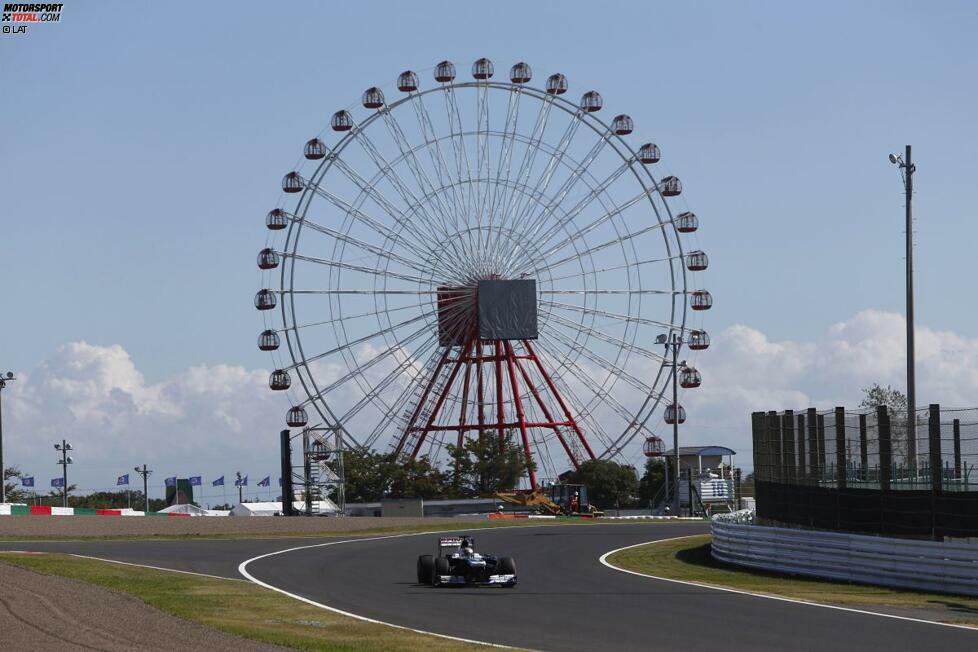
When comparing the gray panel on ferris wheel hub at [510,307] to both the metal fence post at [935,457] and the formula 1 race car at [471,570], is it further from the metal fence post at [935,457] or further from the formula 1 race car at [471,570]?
the metal fence post at [935,457]

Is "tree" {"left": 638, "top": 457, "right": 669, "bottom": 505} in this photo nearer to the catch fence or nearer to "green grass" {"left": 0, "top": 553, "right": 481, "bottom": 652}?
the catch fence

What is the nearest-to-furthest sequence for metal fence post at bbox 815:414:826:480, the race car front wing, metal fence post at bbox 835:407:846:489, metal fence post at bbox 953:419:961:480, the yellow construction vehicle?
metal fence post at bbox 953:419:961:480 < the race car front wing < metal fence post at bbox 835:407:846:489 < metal fence post at bbox 815:414:826:480 < the yellow construction vehicle

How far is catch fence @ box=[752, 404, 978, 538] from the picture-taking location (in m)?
26.3

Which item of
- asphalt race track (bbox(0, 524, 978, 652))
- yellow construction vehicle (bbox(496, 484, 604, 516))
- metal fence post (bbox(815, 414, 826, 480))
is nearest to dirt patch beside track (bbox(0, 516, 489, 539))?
asphalt race track (bbox(0, 524, 978, 652))

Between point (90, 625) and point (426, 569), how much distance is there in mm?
10151

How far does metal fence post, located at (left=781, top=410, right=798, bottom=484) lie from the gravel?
15.8m

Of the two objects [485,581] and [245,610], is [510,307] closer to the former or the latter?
[485,581]

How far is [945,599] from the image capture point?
2391 cm

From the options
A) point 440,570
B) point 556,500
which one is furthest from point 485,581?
point 556,500

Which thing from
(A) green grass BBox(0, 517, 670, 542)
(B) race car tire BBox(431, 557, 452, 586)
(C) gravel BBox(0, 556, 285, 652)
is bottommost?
(A) green grass BBox(0, 517, 670, 542)

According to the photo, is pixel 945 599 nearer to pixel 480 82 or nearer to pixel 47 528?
pixel 47 528

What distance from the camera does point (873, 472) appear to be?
95.0 ft

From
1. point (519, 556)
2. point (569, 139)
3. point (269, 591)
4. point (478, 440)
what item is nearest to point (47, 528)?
point (519, 556)

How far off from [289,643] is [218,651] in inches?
55.0
